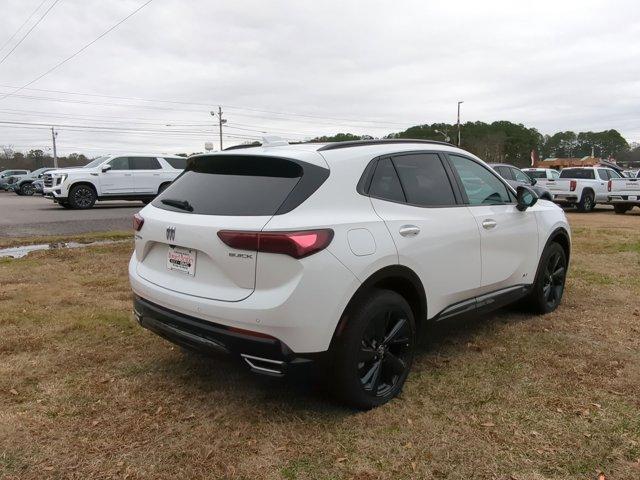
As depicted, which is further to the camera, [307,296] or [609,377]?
[609,377]

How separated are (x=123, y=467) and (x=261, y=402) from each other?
3.13ft

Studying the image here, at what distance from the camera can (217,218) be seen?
3064 mm

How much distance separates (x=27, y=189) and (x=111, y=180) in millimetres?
14305

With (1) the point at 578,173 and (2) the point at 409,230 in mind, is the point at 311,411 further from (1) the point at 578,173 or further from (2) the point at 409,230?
(1) the point at 578,173

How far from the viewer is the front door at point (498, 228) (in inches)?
167

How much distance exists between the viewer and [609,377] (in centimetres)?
382

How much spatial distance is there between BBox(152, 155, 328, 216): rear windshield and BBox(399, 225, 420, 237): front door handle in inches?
24.8

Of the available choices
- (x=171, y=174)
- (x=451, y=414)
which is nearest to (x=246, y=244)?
(x=451, y=414)

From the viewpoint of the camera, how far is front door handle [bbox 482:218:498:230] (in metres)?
4.18

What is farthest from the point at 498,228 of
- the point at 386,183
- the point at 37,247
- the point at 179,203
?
the point at 37,247

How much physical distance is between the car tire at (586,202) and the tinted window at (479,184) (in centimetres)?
1596

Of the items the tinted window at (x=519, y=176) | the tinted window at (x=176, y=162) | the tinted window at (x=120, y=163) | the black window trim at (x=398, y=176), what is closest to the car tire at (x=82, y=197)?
the tinted window at (x=120, y=163)

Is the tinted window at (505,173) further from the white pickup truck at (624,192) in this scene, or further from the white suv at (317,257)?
the white suv at (317,257)

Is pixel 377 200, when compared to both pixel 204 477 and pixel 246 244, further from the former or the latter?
pixel 204 477
